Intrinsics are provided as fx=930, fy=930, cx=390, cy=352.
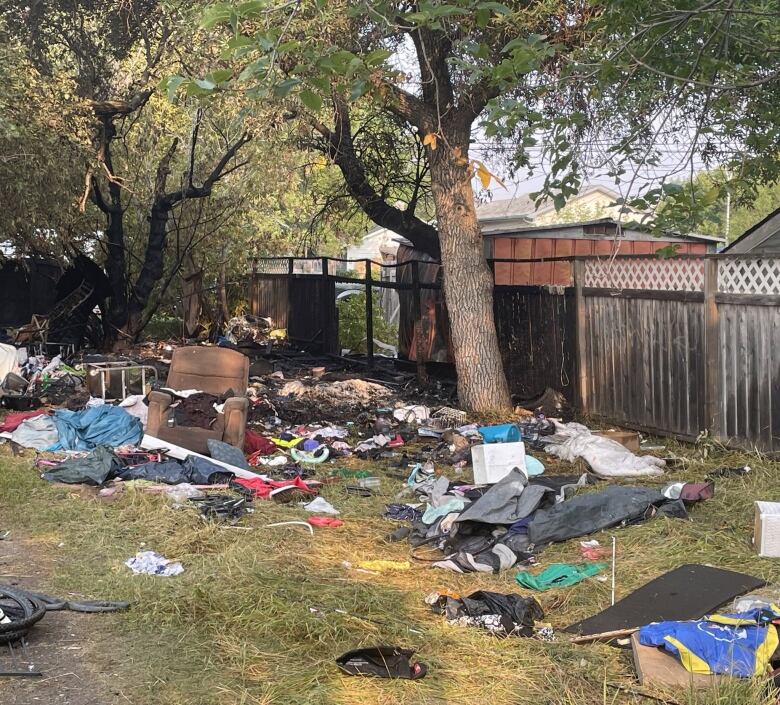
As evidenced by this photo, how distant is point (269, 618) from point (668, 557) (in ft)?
8.34

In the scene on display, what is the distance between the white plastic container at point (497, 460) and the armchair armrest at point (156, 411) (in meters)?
3.33

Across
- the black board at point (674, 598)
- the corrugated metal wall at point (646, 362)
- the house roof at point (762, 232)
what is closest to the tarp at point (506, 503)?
the black board at point (674, 598)

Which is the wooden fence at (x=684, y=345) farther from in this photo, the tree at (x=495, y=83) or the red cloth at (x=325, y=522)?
the red cloth at (x=325, y=522)

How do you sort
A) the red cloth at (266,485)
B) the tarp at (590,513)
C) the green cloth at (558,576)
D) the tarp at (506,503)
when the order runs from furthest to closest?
the red cloth at (266,485) < the tarp at (506,503) < the tarp at (590,513) < the green cloth at (558,576)

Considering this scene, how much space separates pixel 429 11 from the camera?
14.9 feet

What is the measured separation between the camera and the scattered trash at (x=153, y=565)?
18.4ft

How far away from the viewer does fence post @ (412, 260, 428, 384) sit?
46.5 feet

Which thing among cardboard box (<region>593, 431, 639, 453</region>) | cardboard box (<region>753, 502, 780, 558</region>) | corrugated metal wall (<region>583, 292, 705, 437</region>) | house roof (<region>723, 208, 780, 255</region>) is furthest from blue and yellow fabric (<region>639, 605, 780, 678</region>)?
house roof (<region>723, 208, 780, 255</region>)

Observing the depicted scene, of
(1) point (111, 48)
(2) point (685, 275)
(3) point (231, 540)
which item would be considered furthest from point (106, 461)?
(1) point (111, 48)

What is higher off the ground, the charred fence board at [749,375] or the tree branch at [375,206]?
the tree branch at [375,206]

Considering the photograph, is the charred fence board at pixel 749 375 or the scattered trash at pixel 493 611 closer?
the scattered trash at pixel 493 611

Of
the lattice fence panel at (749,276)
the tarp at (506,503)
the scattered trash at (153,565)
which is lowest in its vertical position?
the scattered trash at (153,565)

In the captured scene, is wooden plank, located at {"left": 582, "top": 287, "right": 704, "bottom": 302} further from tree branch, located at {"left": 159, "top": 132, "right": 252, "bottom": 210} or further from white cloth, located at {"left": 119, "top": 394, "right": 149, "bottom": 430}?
tree branch, located at {"left": 159, "top": 132, "right": 252, "bottom": 210}

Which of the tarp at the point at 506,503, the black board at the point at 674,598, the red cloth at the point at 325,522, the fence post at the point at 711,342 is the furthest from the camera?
the fence post at the point at 711,342
